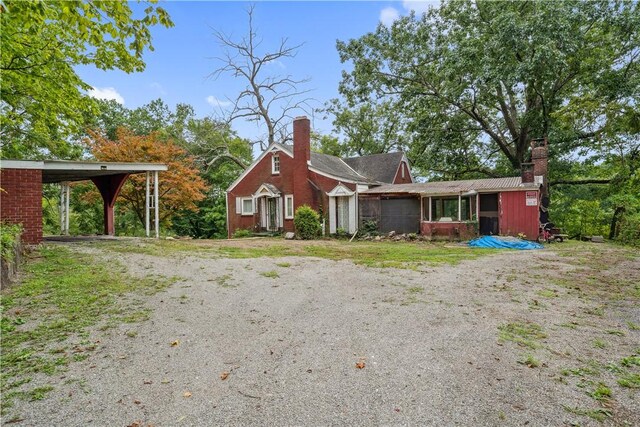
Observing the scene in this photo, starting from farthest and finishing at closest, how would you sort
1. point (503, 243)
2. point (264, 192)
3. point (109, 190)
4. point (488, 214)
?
1. point (264, 192)
2. point (488, 214)
3. point (109, 190)
4. point (503, 243)

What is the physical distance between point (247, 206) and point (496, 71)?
15.9 meters

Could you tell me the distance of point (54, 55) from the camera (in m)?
9.07

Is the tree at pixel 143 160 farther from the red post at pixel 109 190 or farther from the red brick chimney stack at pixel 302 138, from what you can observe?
the red brick chimney stack at pixel 302 138


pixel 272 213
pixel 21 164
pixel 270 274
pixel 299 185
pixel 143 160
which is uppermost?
pixel 143 160

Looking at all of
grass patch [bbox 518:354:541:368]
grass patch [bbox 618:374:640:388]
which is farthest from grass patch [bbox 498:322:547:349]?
grass patch [bbox 618:374:640:388]

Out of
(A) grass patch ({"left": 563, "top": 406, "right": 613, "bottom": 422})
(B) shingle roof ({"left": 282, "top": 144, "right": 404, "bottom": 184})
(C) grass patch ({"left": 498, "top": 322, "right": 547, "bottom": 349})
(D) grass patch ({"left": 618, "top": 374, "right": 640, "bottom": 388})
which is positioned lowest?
(A) grass patch ({"left": 563, "top": 406, "right": 613, "bottom": 422})

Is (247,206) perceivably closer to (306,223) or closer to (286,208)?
(286,208)

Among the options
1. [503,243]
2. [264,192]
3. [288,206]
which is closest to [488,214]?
[503,243]

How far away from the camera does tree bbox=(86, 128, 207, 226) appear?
1855 centimetres

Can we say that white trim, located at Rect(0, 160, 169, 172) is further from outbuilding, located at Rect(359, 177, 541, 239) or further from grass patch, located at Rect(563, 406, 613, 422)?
grass patch, located at Rect(563, 406, 613, 422)

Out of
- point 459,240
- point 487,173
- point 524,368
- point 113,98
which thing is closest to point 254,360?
point 524,368

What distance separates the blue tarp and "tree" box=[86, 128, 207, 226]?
Result: 15.1 m

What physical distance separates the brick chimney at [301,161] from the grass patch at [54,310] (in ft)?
42.0

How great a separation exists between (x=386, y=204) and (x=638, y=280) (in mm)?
11854
